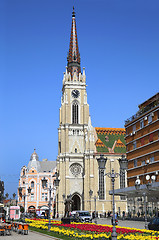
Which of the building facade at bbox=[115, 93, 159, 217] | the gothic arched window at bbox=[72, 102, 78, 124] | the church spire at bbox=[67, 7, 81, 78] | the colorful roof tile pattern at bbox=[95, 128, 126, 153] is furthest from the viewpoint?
the church spire at bbox=[67, 7, 81, 78]

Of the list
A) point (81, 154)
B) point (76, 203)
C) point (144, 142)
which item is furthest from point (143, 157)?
point (76, 203)

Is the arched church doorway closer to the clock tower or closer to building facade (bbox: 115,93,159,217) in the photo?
the clock tower

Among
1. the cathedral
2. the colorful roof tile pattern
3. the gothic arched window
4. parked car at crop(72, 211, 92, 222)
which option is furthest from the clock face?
parked car at crop(72, 211, 92, 222)

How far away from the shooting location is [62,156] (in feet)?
246

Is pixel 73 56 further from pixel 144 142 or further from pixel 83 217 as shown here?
pixel 83 217

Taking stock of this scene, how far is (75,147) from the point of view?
251ft

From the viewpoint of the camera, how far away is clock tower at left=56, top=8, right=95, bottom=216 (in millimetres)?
73275

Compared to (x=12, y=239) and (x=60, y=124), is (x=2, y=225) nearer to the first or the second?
(x=12, y=239)

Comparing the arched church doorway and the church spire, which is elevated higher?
the church spire

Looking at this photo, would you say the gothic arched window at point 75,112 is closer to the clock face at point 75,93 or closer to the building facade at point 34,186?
the clock face at point 75,93

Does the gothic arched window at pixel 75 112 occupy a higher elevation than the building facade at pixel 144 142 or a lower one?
higher

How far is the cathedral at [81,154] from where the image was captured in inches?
Answer: 2879

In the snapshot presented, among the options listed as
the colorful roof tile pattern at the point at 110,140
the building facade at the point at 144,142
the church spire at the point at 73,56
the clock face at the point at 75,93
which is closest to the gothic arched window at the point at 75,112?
the clock face at the point at 75,93

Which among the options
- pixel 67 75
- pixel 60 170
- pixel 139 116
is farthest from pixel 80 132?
pixel 139 116
